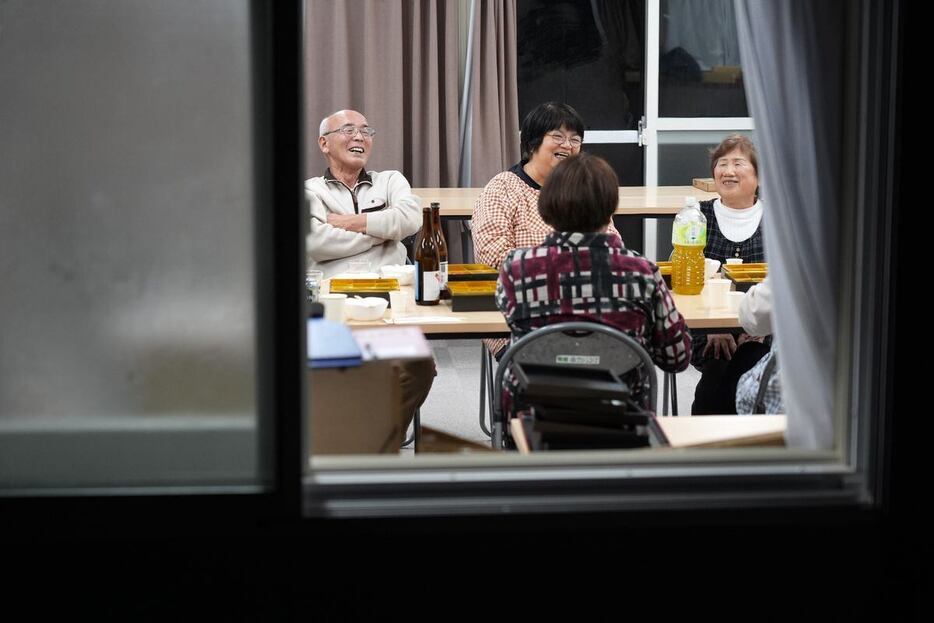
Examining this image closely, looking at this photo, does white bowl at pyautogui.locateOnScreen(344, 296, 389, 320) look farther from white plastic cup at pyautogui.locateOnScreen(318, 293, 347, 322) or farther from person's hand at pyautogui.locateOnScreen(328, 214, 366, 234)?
person's hand at pyautogui.locateOnScreen(328, 214, 366, 234)

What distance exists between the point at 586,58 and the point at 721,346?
324 centimetres

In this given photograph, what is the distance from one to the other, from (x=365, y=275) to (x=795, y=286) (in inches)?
78.7

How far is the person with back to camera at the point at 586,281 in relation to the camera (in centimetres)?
285

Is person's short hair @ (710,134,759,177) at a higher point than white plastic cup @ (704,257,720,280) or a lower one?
higher

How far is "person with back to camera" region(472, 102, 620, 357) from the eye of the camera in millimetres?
4008

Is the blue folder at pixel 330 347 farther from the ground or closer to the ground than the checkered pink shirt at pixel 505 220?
closer to the ground

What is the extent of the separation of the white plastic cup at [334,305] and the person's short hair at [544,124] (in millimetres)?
1048

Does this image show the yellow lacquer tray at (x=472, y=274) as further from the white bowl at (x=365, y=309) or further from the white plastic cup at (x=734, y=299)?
the white plastic cup at (x=734, y=299)

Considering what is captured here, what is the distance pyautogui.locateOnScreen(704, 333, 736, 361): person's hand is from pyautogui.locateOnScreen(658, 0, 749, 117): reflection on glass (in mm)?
3138

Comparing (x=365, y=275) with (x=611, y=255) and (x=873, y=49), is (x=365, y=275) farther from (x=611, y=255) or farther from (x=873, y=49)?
(x=873, y=49)

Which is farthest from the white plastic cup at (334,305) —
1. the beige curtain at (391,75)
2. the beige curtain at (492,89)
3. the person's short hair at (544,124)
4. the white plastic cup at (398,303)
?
the beige curtain at (492,89)

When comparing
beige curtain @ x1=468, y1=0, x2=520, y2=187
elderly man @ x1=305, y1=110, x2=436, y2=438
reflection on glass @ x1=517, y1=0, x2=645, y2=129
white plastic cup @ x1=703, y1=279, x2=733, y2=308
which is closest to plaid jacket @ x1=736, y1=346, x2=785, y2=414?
white plastic cup @ x1=703, y1=279, x2=733, y2=308

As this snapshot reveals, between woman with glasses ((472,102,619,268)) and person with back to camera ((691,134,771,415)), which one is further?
woman with glasses ((472,102,619,268))

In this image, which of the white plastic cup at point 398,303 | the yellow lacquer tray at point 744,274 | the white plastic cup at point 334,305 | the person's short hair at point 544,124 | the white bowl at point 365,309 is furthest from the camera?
the person's short hair at point 544,124
